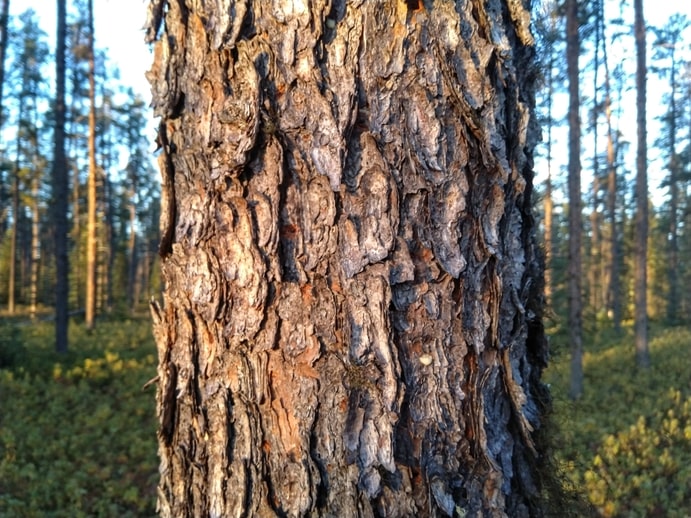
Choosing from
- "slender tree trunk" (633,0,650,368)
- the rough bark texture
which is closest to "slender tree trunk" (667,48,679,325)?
"slender tree trunk" (633,0,650,368)

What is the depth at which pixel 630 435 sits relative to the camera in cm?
766

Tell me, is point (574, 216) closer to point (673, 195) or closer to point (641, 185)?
point (641, 185)

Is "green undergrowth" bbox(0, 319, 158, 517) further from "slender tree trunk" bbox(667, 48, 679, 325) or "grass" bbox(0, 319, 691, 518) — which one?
"slender tree trunk" bbox(667, 48, 679, 325)

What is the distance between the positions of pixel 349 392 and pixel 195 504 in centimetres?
48

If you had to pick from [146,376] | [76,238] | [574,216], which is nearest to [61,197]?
[146,376]

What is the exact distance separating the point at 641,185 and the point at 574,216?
4.07 m

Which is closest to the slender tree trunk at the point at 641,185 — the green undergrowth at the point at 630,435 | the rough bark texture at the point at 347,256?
the green undergrowth at the point at 630,435

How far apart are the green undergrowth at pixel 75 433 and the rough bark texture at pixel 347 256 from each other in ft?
9.59

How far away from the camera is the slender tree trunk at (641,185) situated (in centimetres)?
1290

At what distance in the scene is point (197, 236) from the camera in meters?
1.21

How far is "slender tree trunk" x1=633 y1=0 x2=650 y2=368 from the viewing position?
1290 cm

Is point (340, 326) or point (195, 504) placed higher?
point (340, 326)

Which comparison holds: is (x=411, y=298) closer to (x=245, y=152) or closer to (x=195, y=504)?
(x=245, y=152)

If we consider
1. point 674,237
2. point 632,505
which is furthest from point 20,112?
point 674,237
